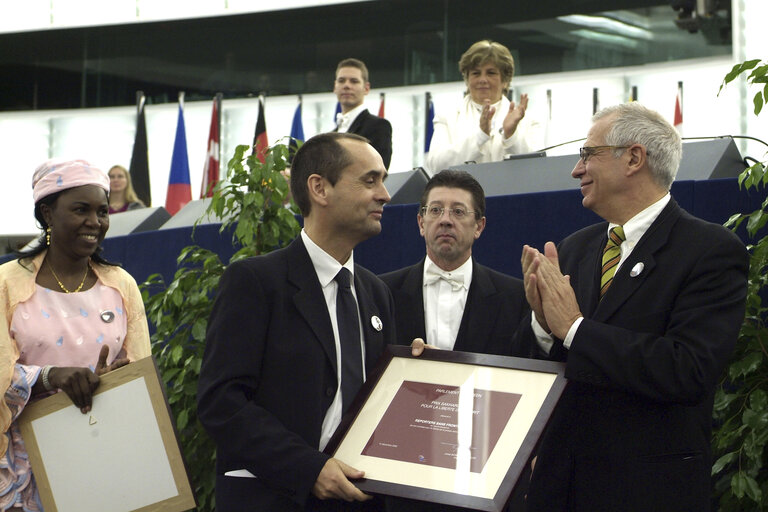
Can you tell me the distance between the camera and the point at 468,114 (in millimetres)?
5375

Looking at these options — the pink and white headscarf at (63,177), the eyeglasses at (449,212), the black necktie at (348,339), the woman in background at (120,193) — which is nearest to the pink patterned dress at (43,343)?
the pink and white headscarf at (63,177)

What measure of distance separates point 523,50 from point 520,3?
61cm

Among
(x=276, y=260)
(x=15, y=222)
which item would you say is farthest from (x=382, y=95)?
(x=276, y=260)

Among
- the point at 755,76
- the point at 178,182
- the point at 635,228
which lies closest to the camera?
the point at 635,228

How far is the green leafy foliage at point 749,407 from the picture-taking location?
10.9 feet

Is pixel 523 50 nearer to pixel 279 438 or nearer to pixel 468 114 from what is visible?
pixel 468 114

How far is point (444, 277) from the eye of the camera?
12.2 ft

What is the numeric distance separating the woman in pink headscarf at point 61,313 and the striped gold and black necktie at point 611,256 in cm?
138

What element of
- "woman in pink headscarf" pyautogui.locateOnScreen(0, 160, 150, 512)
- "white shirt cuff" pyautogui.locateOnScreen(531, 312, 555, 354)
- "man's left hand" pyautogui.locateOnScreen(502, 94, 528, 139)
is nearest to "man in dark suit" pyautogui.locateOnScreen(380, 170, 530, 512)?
"white shirt cuff" pyautogui.locateOnScreen(531, 312, 555, 354)

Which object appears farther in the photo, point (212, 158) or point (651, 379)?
point (212, 158)

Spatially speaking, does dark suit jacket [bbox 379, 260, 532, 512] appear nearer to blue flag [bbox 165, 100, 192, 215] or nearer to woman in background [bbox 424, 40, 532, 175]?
woman in background [bbox 424, 40, 532, 175]

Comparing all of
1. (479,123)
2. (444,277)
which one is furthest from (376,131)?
(444,277)

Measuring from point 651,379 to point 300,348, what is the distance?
0.85 meters

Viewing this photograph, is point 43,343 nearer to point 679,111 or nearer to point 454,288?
point 454,288
